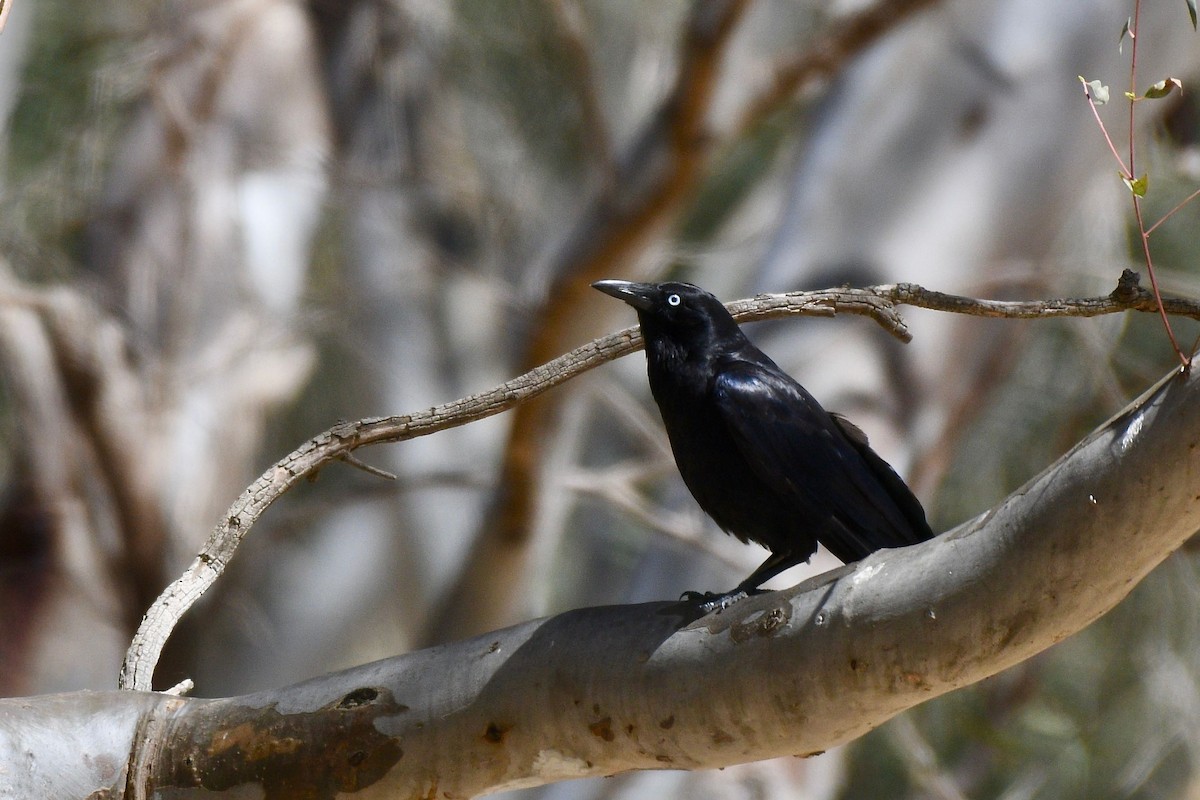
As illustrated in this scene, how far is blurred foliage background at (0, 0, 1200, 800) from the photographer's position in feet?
18.1

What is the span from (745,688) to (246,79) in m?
5.74

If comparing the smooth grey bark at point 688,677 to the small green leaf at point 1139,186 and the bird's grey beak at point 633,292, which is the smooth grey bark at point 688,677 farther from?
the bird's grey beak at point 633,292

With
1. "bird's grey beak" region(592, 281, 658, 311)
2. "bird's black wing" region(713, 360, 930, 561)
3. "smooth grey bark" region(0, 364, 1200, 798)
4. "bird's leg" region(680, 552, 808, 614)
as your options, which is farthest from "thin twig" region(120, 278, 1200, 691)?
"bird's grey beak" region(592, 281, 658, 311)

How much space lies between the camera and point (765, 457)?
2.77 meters

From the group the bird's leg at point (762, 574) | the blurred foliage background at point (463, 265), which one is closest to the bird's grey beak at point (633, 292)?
Result: the bird's leg at point (762, 574)

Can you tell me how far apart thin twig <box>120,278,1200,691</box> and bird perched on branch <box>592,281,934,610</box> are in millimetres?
450

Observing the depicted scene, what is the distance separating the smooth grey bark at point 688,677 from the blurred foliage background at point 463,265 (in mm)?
2648

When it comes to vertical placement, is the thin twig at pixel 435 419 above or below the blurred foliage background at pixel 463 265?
below

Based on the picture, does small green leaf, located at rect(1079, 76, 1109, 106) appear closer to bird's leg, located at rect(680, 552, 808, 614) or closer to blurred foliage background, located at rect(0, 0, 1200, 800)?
bird's leg, located at rect(680, 552, 808, 614)

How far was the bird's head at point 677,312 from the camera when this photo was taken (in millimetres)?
3068

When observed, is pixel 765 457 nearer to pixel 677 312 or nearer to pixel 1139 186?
pixel 677 312

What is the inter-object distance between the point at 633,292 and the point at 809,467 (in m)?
0.66

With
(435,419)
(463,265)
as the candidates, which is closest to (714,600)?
(435,419)

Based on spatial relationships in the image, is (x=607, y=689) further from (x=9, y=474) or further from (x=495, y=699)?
(x=9, y=474)
